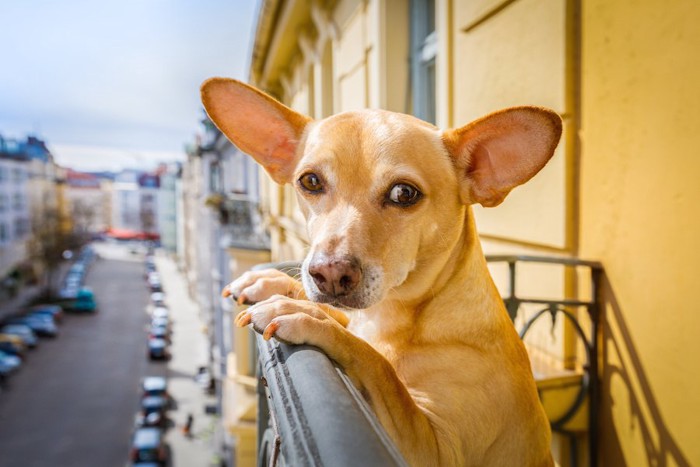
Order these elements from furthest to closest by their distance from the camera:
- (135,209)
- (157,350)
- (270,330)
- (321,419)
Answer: (135,209) → (157,350) → (270,330) → (321,419)

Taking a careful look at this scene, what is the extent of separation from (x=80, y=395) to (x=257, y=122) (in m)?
22.8

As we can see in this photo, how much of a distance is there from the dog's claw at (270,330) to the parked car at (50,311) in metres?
35.3

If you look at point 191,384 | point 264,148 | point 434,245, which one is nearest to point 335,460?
point 434,245

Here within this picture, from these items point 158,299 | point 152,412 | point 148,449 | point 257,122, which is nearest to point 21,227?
point 158,299

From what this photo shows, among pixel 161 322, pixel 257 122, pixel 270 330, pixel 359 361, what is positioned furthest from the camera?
pixel 161 322

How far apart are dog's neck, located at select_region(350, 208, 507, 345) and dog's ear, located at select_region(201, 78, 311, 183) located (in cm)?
71

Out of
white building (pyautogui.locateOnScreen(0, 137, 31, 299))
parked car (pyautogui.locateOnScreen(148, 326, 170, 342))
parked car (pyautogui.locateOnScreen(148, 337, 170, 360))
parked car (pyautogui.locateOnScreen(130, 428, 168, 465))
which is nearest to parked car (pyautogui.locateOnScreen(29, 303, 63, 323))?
white building (pyautogui.locateOnScreen(0, 137, 31, 299))

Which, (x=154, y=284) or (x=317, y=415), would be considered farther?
(x=154, y=284)

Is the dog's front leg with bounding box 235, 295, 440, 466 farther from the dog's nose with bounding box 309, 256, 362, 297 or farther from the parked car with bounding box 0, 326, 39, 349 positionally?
the parked car with bounding box 0, 326, 39, 349

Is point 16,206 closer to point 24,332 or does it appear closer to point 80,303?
point 80,303

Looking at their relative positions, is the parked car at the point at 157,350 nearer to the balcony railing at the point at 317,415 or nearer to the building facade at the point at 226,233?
the building facade at the point at 226,233

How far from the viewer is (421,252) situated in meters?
1.62

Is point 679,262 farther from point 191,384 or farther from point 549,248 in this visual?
point 191,384

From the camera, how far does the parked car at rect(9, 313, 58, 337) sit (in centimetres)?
2773
